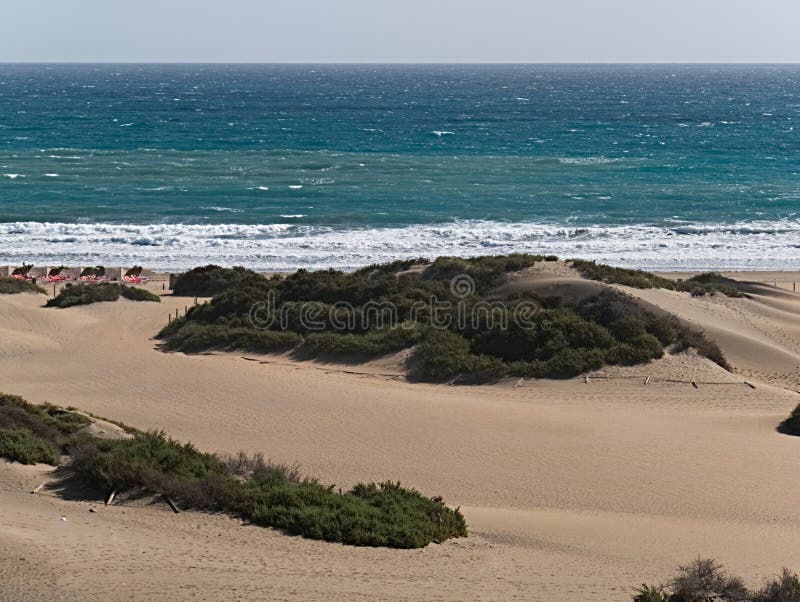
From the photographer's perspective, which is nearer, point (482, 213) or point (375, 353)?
point (375, 353)

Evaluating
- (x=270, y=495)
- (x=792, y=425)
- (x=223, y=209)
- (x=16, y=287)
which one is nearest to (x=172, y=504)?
(x=270, y=495)

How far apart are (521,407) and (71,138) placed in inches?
2685

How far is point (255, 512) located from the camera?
41.0 ft

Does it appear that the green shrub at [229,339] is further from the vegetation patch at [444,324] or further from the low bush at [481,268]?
the low bush at [481,268]

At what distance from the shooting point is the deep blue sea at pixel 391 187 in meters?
41.8

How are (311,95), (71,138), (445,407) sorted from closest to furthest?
(445,407) → (71,138) → (311,95)

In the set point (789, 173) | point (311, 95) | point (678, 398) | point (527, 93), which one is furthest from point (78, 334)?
point (527, 93)

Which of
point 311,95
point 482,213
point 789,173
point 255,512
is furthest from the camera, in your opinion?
point 311,95

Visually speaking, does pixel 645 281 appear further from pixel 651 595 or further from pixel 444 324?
pixel 651 595

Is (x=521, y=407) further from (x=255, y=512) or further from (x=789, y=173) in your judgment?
(x=789, y=173)

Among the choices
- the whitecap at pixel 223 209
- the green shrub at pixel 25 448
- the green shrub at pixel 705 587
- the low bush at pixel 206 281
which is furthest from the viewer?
the whitecap at pixel 223 209

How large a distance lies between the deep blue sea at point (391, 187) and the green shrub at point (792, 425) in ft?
66.5

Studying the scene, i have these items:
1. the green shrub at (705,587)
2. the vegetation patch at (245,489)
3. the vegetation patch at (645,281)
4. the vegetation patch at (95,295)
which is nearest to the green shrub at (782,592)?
the green shrub at (705,587)

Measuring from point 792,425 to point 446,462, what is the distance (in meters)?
6.07
